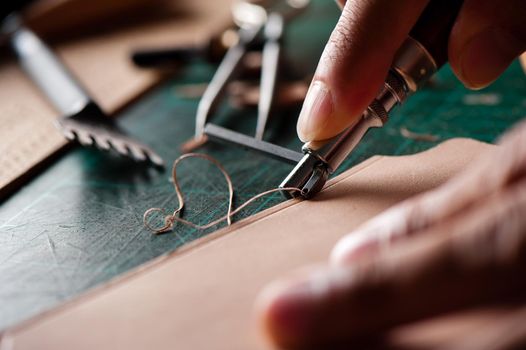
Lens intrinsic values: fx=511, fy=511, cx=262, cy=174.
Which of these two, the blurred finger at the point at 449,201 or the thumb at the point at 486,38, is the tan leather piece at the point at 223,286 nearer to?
the blurred finger at the point at 449,201

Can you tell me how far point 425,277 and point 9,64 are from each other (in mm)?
1489

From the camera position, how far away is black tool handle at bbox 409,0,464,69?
95 cm

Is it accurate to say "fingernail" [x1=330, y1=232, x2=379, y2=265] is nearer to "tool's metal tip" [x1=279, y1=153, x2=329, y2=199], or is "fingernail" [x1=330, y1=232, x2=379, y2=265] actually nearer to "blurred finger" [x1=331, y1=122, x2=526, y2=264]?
"blurred finger" [x1=331, y1=122, x2=526, y2=264]

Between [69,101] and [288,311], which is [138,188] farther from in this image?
[288,311]

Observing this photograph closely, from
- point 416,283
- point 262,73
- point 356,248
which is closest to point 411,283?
point 416,283

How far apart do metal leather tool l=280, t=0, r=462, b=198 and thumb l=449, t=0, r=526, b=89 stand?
0.09 ft

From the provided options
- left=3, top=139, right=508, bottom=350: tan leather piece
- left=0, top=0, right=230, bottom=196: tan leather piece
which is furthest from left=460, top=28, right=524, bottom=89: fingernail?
left=0, top=0, right=230, bottom=196: tan leather piece

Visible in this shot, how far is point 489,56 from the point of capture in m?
1.03

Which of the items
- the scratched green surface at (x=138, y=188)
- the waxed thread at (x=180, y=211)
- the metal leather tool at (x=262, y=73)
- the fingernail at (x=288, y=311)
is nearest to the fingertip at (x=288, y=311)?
the fingernail at (x=288, y=311)

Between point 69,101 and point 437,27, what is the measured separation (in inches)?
34.2

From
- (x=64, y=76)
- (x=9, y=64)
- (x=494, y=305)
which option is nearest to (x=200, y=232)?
(x=494, y=305)

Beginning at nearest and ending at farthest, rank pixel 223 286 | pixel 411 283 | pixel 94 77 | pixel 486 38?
pixel 411 283
pixel 223 286
pixel 486 38
pixel 94 77

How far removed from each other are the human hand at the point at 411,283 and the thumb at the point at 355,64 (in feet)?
1.14

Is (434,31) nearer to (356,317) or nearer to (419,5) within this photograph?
(419,5)
